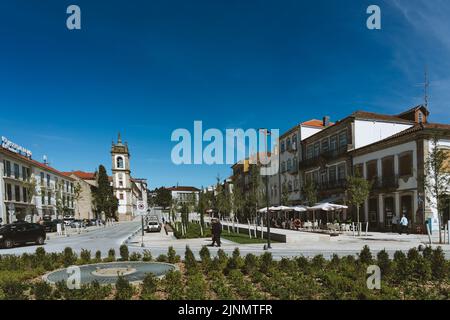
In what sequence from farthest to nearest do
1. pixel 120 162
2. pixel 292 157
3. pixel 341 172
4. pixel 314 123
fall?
1. pixel 120 162
2. pixel 292 157
3. pixel 314 123
4. pixel 341 172

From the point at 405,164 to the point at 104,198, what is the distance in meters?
62.1

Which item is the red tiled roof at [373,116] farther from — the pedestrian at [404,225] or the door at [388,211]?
the pedestrian at [404,225]

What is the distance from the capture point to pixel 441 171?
64.4 ft

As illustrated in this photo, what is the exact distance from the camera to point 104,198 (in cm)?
7438

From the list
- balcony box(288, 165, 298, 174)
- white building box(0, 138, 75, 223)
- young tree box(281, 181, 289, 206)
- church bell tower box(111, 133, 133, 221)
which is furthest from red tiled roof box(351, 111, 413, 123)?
church bell tower box(111, 133, 133, 221)

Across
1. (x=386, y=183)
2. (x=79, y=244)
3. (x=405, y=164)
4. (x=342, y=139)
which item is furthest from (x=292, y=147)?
(x=79, y=244)

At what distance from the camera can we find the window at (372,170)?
31.8m

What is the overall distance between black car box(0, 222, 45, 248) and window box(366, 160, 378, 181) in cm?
2755

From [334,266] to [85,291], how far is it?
22.6 ft

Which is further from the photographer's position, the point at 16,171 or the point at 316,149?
the point at 16,171

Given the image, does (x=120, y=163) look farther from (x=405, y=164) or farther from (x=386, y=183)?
(x=405, y=164)

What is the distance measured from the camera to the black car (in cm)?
2073
